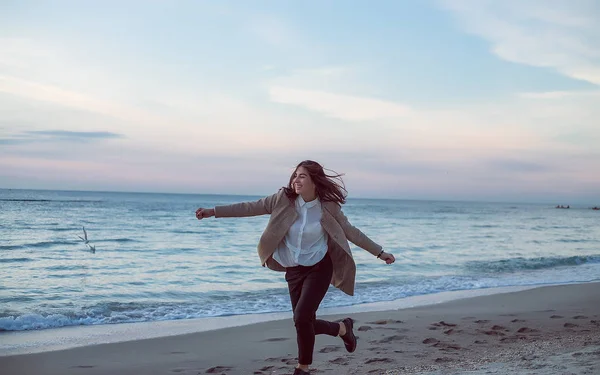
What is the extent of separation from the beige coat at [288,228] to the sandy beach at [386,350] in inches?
51.6

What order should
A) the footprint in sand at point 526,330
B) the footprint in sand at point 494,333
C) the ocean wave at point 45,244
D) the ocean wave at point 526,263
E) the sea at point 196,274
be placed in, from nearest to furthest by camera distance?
the footprint in sand at point 494,333
the footprint in sand at point 526,330
the sea at point 196,274
the ocean wave at point 526,263
the ocean wave at point 45,244

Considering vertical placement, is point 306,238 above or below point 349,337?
above

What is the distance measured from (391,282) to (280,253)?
9.31m

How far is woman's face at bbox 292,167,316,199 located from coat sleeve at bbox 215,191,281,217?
17cm

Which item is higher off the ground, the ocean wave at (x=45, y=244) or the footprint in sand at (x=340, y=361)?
the footprint in sand at (x=340, y=361)

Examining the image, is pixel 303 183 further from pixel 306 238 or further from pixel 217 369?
pixel 217 369

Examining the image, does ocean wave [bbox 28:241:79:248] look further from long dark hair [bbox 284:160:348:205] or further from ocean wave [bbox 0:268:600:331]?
long dark hair [bbox 284:160:348:205]

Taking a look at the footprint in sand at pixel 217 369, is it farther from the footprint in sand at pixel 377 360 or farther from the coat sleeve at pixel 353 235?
the coat sleeve at pixel 353 235

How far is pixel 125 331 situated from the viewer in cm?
840

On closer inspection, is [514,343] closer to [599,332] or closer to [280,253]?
[599,332]

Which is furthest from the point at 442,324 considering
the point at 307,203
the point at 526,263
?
the point at 526,263

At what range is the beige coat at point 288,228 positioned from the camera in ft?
16.1

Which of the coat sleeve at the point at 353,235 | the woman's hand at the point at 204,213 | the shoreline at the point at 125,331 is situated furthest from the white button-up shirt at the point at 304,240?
the shoreline at the point at 125,331

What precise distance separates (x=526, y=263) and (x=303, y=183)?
15.9m
